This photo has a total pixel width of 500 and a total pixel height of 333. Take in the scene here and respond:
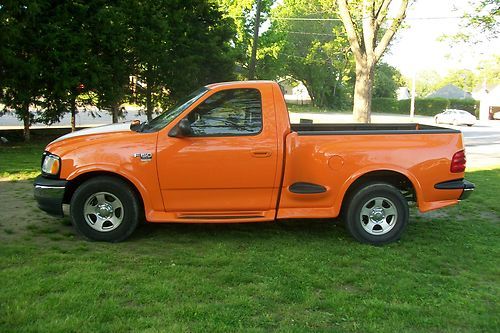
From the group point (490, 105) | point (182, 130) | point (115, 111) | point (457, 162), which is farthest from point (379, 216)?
point (490, 105)

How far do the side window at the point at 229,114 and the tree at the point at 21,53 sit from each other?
27.2 ft

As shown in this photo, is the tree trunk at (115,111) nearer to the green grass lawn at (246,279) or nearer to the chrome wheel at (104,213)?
the green grass lawn at (246,279)

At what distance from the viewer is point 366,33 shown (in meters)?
14.8

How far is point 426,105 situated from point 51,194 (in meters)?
62.9

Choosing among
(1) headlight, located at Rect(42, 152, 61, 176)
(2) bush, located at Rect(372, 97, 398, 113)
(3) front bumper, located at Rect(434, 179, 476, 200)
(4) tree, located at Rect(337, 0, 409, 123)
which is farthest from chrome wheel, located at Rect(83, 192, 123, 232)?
(2) bush, located at Rect(372, 97, 398, 113)

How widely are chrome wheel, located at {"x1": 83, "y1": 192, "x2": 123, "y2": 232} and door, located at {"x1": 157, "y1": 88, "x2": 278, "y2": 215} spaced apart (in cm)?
57

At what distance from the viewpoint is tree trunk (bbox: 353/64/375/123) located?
15.2 meters

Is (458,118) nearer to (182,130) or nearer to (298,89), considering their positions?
(182,130)

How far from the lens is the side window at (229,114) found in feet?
18.4

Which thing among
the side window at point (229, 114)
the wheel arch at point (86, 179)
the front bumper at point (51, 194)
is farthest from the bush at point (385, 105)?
the front bumper at point (51, 194)

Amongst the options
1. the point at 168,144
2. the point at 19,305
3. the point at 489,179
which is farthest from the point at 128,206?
the point at 489,179

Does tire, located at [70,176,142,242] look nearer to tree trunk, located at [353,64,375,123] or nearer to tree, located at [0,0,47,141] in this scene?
tree, located at [0,0,47,141]

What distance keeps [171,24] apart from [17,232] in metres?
11.7

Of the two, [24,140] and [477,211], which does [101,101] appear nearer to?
[24,140]
